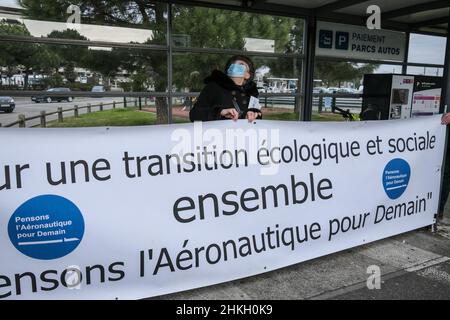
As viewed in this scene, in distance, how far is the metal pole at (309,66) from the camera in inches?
290

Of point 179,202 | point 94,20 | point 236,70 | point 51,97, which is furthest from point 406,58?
point 179,202

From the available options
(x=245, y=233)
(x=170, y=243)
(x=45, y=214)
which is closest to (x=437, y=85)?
(x=245, y=233)

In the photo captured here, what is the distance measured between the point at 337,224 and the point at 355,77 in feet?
19.2

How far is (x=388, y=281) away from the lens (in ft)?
10.7

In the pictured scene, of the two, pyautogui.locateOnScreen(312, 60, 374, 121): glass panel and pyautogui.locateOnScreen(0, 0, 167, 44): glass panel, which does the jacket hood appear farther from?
pyautogui.locateOnScreen(312, 60, 374, 121): glass panel

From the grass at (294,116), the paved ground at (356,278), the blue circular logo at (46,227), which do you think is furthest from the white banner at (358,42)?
the blue circular logo at (46,227)

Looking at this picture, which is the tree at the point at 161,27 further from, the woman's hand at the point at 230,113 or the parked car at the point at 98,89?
the woman's hand at the point at 230,113

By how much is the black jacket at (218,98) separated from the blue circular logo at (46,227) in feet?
4.75

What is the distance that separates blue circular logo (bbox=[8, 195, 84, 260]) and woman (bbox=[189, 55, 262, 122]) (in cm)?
145

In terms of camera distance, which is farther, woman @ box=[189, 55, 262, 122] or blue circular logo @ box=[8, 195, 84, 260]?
woman @ box=[189, 55, 262, 122]

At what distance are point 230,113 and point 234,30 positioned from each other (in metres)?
4.13

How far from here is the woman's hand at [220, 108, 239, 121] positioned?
10.7ft

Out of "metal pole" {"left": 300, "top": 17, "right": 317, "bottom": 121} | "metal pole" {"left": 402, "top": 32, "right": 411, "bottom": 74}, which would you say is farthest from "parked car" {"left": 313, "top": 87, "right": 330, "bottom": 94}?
"metal pole" {"left": 402, "top": 32, "right": 411, "bottom": 74}

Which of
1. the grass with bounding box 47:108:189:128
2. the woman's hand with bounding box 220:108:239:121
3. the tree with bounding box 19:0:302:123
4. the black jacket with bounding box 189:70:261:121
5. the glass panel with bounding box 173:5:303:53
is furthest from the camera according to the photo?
the glass panel with bounding box 173:5:303:53
